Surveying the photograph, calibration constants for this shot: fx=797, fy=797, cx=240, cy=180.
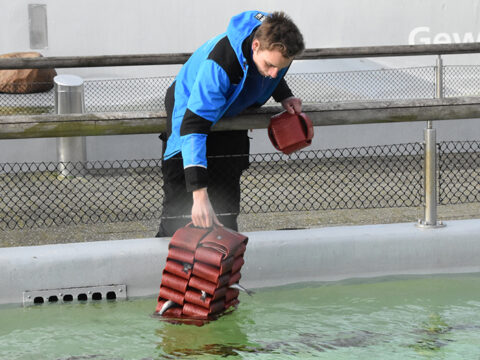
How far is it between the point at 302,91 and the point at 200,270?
487 cm

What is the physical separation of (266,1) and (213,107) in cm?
699

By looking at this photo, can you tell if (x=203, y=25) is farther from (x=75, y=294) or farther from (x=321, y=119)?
(x=75, y=294)

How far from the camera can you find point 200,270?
2.91 meters

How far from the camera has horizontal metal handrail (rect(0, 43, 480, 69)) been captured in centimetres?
416

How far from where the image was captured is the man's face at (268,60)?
8.96 feet

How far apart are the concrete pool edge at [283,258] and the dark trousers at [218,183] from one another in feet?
0.50

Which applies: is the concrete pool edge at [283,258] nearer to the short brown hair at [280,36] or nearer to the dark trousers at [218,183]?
the dark trousers at [218,183]

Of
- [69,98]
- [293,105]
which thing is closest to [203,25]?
[69,98]

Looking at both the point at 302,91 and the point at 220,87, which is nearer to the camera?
the point at 220,87

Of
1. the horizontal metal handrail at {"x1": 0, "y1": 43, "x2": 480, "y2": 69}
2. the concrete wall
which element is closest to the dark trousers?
the horizontal metal handrail at {"x1": 0, "y1": 43, "x2": 480, "y2": 69}

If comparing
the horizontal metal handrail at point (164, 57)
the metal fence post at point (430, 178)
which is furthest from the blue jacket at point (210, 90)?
the horizontal metal handrail at point (164, 57)

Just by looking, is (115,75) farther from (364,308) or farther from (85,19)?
(364,308)

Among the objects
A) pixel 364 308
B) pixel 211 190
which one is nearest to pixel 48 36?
pixel 211 190

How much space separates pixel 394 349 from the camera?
275 centimetres
